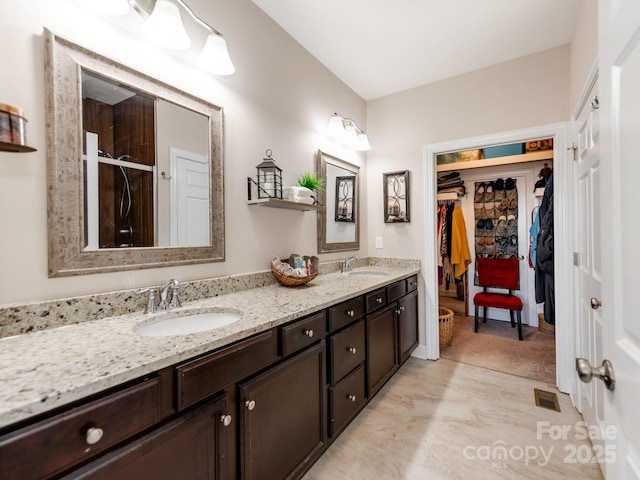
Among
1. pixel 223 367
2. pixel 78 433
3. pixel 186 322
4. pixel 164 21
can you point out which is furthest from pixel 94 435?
pixel 164 21

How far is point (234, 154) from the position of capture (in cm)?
181

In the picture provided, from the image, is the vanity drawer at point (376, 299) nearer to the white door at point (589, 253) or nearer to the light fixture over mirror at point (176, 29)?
the white door at point (589, 253)

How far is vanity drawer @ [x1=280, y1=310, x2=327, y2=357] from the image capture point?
4.20ft

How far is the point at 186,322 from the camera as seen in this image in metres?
1.35

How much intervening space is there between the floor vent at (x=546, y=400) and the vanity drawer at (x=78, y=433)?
8.27 feet

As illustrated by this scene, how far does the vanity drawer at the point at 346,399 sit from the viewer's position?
162 cm

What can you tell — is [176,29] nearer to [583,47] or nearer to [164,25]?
[164,25]

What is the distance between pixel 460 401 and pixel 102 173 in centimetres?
260

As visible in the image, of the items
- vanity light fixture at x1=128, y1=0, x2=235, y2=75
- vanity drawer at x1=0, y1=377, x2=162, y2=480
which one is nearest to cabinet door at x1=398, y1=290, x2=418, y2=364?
vanity drawer at x1=0, y1=377, x2=162, y2=480

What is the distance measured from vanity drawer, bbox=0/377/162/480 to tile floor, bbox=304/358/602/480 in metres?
1.10

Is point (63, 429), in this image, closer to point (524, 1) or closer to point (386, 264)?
point (386, 264)

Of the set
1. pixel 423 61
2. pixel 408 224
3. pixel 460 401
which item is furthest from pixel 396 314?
pixel 423 61

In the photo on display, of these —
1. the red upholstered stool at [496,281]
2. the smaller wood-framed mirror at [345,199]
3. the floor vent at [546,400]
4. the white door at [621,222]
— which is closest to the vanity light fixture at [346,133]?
the smaller wood-framed mirror at [345,199]

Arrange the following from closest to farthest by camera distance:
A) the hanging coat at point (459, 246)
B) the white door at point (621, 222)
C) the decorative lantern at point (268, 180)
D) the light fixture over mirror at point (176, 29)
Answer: the white door at point (621, 222) → the light fixture over mirror at point (176, 29) → the decorative lantern at point (268, 180) → the hanging coat at point (459, 246)
